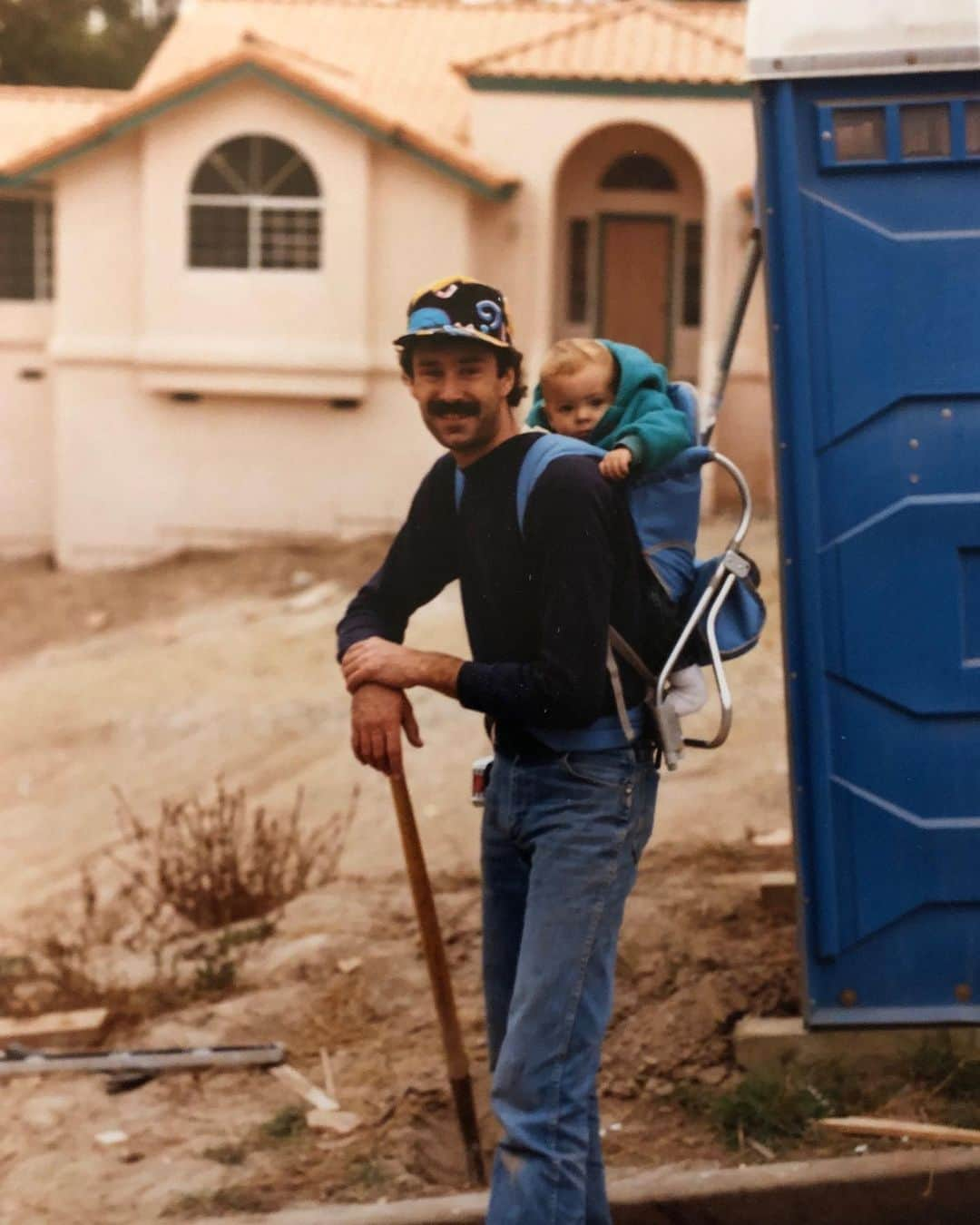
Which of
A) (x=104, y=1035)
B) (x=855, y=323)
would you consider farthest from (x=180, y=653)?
(x=855, y=323)

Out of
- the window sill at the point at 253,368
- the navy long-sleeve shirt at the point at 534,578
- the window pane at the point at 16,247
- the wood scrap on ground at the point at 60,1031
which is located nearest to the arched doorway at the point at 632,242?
the window sill at the point at 253,368

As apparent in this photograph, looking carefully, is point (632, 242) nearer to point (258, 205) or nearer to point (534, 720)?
point (258, 205)

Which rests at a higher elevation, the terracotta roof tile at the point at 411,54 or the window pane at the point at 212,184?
the terracotta roof tile at the point at 411,54

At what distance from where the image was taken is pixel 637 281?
21312 millimetres

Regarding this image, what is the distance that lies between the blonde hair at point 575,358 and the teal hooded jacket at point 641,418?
0.03 metres

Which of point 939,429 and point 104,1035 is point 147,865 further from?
point 939,429

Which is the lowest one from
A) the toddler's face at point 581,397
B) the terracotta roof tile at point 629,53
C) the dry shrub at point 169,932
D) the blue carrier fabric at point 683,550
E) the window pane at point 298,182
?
the dry shrub at point 169,932

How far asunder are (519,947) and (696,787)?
4899 millimetres

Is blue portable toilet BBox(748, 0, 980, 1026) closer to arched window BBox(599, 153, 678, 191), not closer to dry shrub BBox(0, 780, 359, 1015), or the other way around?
dry shrub BBox(0, 780, 359, 1015)

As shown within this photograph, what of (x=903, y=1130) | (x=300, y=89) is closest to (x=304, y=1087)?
(x=903, y=1130)

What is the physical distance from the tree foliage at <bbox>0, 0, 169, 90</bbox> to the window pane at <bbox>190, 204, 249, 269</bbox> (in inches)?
559

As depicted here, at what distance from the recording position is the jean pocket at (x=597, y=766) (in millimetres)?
3576

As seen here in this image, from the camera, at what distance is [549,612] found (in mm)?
3436

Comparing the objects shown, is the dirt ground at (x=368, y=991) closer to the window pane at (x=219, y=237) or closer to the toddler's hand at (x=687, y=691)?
the toddler's hand at (x=687, y=691)
